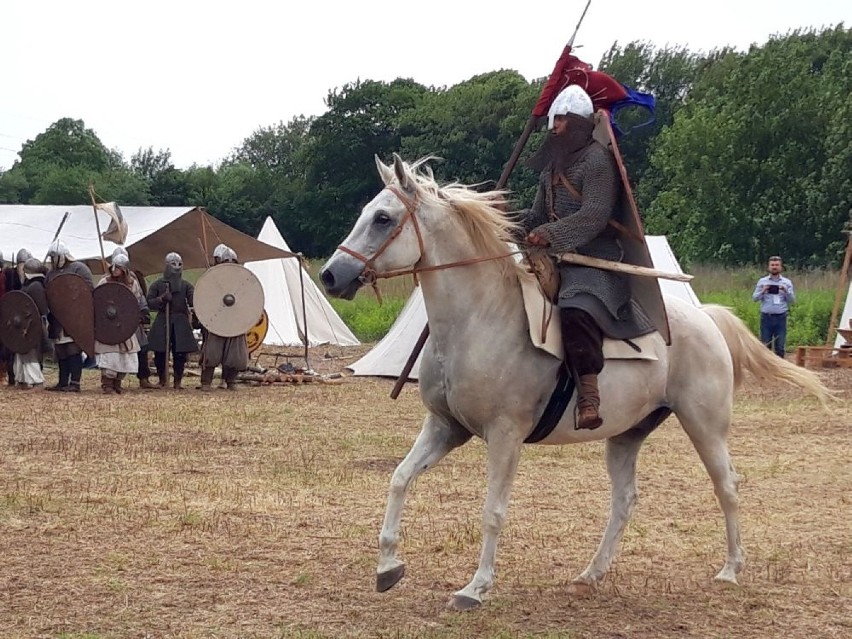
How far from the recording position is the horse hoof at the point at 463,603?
5.48 meters

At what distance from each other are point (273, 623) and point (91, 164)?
70.7 metres

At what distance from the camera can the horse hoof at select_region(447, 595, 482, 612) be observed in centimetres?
548

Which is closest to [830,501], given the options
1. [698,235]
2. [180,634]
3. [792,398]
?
[180,634]

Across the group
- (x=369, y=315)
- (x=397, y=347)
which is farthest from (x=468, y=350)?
(x=369, y=315)

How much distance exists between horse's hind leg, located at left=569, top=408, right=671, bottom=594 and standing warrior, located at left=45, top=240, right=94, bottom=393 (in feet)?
32.7

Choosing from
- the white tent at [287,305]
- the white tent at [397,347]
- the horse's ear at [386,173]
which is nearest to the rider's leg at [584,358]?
the horse's ear at [386,173]

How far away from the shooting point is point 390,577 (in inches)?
219

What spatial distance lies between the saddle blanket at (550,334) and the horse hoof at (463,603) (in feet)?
3.76

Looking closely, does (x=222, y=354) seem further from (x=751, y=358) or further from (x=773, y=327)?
(x=751, y=358)

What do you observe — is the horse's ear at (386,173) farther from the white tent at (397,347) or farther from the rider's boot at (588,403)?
the white tent at (397,347)

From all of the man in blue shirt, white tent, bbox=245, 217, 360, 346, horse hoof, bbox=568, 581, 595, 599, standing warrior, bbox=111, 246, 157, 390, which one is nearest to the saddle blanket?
horse hoof, bbox=568, 581, 595, 599

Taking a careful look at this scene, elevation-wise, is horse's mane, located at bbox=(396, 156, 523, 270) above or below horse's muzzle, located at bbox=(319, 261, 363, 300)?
above

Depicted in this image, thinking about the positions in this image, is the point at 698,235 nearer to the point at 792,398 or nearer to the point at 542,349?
the point at 792,398

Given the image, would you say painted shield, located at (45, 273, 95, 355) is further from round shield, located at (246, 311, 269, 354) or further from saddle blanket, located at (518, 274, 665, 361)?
saddle blanket, located at (518, 274, 665, 361)
